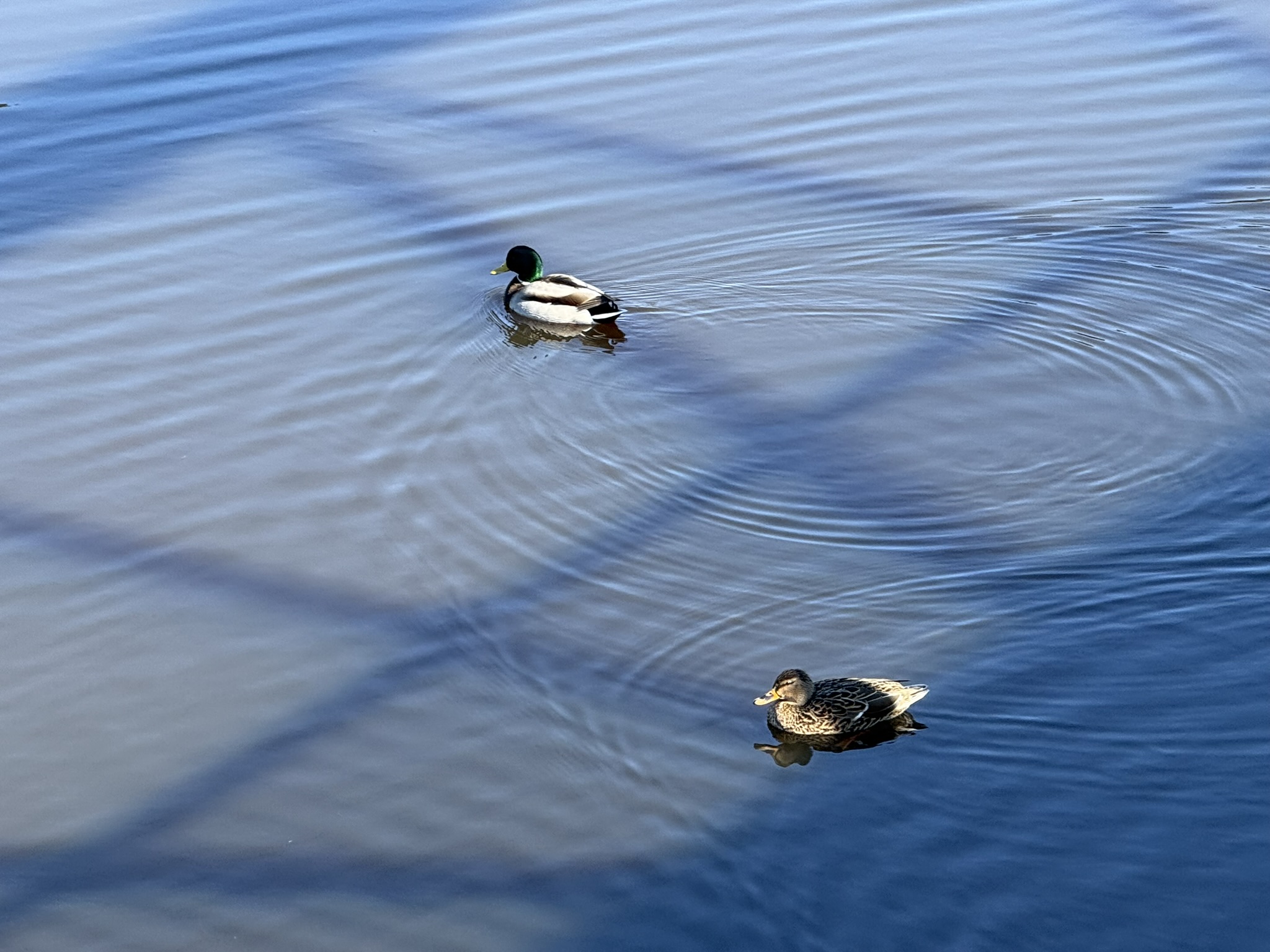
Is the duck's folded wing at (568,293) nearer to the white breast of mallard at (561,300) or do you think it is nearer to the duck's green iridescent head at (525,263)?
the white breast of mallard at (561,300)

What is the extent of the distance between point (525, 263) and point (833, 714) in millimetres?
4723

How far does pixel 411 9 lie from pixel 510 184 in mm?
4237

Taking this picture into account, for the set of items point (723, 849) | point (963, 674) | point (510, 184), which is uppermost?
point (510, 184)

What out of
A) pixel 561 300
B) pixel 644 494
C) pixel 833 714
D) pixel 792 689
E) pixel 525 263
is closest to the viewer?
pixel 833 714

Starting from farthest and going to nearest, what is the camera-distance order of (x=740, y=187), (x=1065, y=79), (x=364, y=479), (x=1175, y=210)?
(x=1065, y=79), (x=740, y=187), (x=1175, y=210), (x=364, y=479)

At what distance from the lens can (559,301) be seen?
9562 millimetres

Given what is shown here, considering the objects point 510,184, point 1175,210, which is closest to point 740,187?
point 510,184

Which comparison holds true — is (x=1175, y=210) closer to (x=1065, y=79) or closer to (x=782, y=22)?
(x=1065, y=79)

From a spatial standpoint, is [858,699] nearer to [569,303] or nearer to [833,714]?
[833,714]

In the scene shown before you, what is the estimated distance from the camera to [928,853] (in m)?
5.63

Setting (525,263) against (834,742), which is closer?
(834,742)

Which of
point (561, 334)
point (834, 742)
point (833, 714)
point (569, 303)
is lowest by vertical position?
point (834, 742)

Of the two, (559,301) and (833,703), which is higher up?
(559,301)

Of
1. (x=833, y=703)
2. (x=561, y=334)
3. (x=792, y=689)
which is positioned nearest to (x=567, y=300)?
(x=561, y=334)
